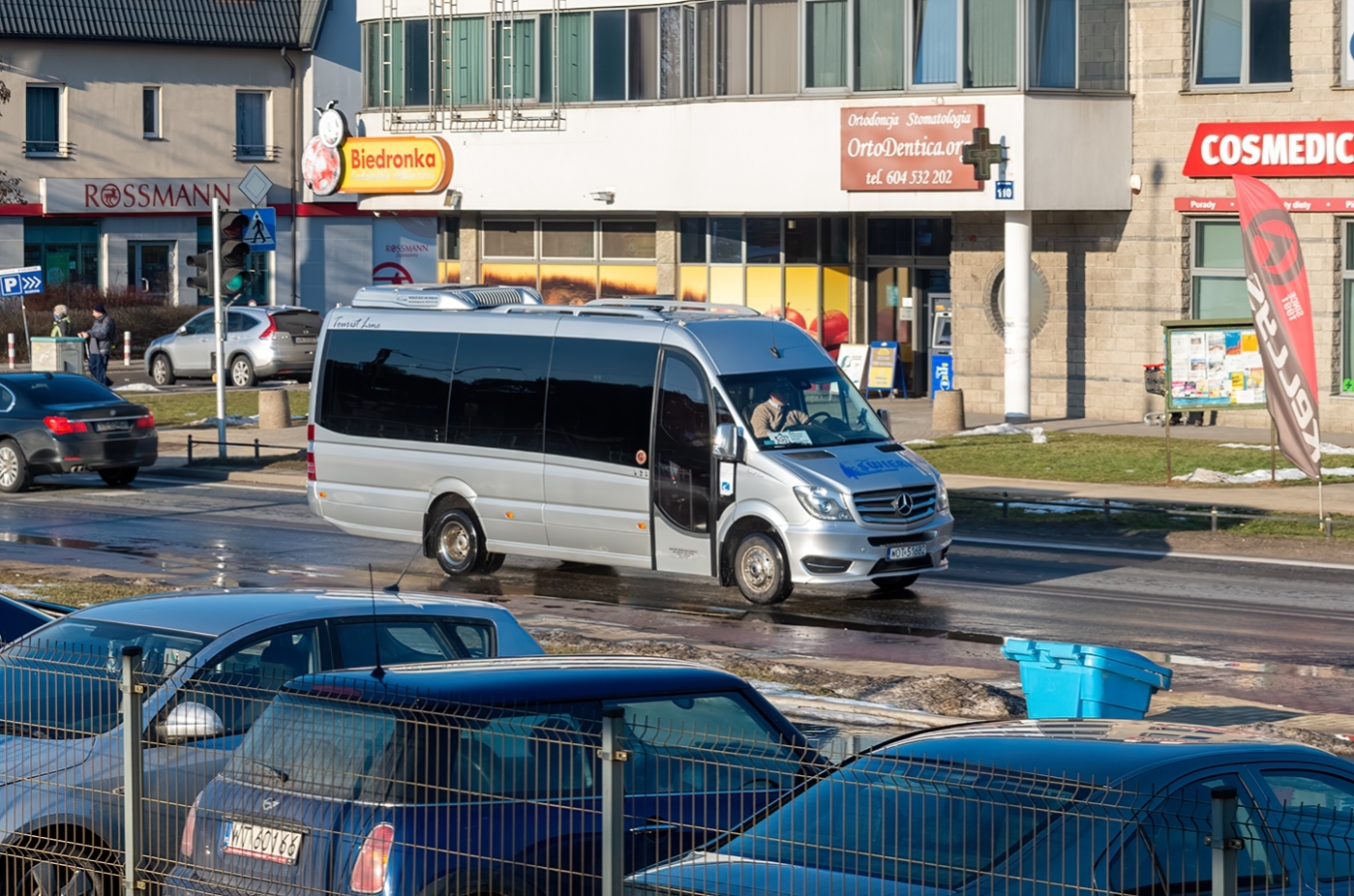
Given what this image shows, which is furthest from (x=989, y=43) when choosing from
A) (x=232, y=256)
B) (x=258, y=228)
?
A: (x=232, y=256)

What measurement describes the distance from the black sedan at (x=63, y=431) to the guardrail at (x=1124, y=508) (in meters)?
11.1

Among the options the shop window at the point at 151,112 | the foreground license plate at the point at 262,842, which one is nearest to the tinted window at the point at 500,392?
the foreground license plate at the point at 262,842

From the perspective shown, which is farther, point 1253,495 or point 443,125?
point 443,125

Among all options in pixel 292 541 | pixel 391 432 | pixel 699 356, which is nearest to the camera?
pixel 699 356

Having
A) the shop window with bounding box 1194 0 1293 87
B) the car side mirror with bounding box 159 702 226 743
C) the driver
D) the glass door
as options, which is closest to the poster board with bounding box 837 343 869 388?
the shop window with bounding box 1194 0 1293 87

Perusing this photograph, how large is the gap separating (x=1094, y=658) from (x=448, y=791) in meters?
4.80

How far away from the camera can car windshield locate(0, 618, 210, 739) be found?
7.06 meters

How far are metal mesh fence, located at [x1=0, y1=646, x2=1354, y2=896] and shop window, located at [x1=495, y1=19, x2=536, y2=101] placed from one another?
3058cm

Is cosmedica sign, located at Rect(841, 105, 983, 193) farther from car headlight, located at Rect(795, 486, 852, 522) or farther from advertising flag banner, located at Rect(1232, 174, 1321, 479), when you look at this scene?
car headlight, located at Rect(795, 486, 852, 522)

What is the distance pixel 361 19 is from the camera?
39.6 m

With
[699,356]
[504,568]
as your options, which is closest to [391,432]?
[504,568]

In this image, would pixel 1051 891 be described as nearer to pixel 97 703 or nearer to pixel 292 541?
pixel 97 703

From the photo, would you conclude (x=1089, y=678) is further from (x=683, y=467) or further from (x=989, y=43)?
(x=989, y=43)

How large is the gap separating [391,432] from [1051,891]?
1420 centimetres
